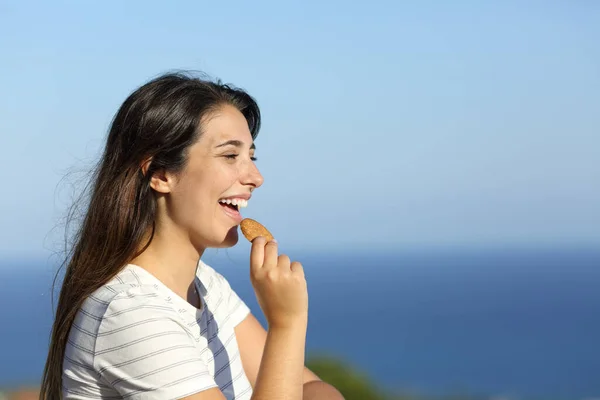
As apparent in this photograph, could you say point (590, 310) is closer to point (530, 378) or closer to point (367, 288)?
point (367, 288)

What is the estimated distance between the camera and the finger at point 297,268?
241 cm

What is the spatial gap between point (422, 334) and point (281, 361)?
50.8 metres

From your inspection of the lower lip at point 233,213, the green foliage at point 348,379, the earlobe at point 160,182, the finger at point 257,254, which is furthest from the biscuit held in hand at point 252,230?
the green foliage at point 348,379

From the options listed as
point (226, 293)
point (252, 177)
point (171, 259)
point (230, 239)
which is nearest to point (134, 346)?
point (171, 259)

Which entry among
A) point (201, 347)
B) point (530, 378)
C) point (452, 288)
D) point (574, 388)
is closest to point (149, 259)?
point (201, 347)

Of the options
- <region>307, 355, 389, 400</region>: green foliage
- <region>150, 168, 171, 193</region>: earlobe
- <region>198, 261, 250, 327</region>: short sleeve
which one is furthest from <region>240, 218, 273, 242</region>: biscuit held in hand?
<region>307, 355, 389, 400</region>: green foliage

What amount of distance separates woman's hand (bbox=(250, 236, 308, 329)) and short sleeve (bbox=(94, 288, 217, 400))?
0.26 meters

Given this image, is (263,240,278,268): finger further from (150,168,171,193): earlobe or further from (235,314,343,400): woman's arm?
(235,314,343,400): woman's arm

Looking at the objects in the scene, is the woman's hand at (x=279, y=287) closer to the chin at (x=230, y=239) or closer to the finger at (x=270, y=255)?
the finger at (x=270, y=255)

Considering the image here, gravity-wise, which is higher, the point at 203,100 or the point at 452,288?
the point at 452,288

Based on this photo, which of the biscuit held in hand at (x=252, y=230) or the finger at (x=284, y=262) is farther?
the biscuit held in hand at (x=252, y=230)

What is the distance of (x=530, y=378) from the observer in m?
39.9

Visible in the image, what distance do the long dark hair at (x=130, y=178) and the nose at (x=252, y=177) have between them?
0.20m

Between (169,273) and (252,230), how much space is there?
302 mm
